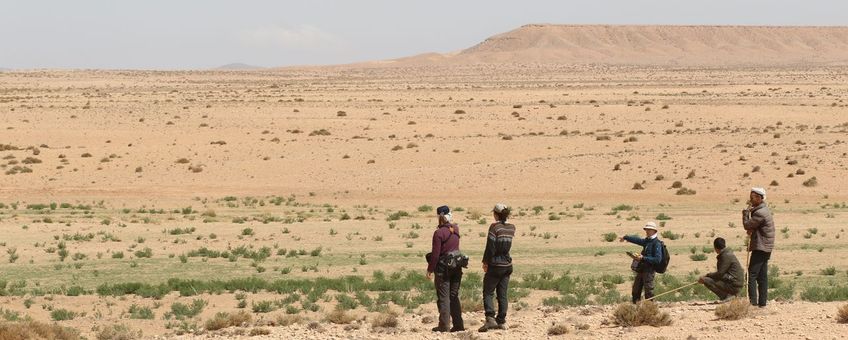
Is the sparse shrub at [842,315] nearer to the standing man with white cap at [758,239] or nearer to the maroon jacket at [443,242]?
the standing man with white cap at [758,239]

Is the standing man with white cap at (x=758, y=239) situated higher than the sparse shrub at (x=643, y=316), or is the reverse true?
the standing man with white cap at (x=758, y=239)

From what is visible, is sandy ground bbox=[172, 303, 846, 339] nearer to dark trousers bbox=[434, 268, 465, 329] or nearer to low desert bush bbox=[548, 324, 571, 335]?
low desert bush bbox=[548, 324, 571, 335]

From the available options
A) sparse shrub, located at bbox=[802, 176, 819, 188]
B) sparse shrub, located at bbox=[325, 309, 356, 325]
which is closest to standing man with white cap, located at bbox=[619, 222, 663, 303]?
sparse shrub, located at bbox=[325, 309, 356, 325]

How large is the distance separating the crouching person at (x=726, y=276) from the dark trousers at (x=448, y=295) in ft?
11.3

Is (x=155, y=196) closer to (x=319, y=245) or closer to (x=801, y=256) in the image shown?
(x=319, y=245)

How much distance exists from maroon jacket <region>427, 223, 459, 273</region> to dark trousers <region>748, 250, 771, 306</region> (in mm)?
4032

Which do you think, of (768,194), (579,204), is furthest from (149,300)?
(768,194)

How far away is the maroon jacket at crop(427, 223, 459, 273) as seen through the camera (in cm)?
1450

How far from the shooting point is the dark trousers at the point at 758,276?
15875mm

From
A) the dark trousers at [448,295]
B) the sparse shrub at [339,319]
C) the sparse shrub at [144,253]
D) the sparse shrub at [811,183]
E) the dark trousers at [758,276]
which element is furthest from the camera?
the sparse shrub at [811,183]

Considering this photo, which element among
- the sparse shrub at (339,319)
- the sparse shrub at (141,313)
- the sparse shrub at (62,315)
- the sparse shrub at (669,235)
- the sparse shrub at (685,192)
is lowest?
the sparse shrub at (685,192)

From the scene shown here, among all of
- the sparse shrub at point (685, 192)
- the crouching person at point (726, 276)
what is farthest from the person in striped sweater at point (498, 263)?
the sparse shrub at point (685, 192)

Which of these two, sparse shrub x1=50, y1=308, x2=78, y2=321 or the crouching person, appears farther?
sparse shrub x1=50, y1=308, x2=78, y2=321

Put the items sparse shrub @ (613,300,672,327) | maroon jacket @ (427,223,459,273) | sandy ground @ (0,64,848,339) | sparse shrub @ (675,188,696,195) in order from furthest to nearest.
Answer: sparse shrub @ (675,188,696,195)
sandy ground @ (0,64,848,339)
sparse shrub @ (613,300,672,327)
maroon jacket @ (427,223,459,273)
